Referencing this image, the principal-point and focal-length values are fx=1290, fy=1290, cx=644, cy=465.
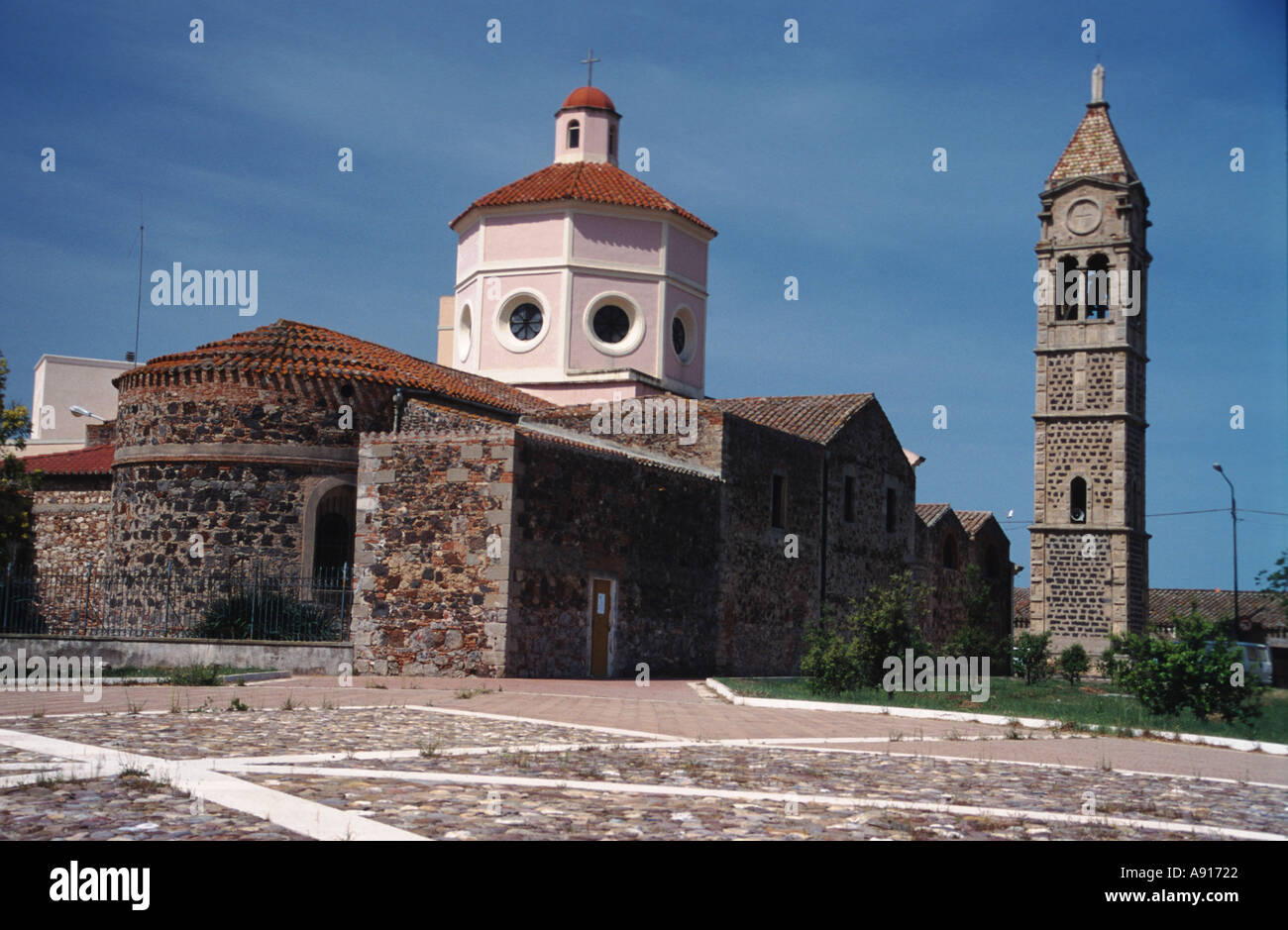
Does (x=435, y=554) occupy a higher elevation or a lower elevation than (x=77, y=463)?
lower

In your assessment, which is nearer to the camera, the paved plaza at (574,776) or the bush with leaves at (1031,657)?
the paved plaza at (574,776)

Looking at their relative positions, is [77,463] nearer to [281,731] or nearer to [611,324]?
[611,324]

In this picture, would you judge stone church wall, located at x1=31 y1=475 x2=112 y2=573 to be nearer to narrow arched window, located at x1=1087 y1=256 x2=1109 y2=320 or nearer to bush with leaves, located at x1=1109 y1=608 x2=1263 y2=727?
bush with leaves, located at x1=1109 y1=608 x2=1263 y2=727

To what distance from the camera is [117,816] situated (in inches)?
245

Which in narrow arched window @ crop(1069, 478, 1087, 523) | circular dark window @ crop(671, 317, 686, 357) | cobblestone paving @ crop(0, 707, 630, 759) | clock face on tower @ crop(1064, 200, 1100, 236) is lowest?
cobblestone paving @ crop(0, 707, 630, 759)

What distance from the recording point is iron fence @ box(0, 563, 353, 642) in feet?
66.9

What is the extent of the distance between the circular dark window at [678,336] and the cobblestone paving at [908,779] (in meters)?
23.2

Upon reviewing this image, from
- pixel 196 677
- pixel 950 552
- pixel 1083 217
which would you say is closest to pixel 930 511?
pixel 950 552

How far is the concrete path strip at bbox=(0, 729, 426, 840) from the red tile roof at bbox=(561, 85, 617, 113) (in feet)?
93.9

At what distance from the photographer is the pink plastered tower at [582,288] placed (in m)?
31.2

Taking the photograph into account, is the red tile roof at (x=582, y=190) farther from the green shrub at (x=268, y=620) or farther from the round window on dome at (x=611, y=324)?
the green shrub at (x=268, y=620)

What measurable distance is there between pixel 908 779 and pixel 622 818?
115 inches

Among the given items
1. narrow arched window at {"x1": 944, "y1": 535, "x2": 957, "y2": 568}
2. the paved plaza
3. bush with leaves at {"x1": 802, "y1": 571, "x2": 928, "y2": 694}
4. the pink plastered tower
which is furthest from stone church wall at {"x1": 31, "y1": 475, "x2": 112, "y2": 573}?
narrow arched window at {"x1": 944, "y1": 535, "x2": 957, "y2": 568}

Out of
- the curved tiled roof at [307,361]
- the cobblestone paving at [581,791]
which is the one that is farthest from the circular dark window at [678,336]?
the cobblestone paving at [581,791]
